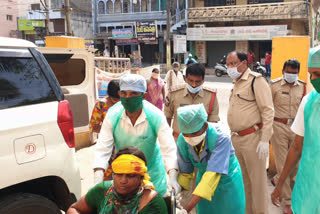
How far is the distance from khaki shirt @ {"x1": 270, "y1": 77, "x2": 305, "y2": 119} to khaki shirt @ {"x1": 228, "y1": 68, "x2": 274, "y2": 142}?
85cm

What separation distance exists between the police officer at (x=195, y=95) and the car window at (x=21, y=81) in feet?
5.43

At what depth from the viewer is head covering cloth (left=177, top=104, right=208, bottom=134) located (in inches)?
82.0

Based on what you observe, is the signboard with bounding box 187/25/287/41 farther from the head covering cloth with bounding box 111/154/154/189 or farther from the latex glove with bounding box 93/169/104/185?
the head covering cloth with bounding box 111/154/154/189

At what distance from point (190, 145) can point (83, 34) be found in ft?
108

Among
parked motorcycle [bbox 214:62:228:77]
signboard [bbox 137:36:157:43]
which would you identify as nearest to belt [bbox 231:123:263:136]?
parked motorcycle [bbox 214:62:228:77]

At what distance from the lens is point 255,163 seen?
11.9 feet

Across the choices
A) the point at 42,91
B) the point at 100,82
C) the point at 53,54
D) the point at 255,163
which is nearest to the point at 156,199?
the point at 42,91

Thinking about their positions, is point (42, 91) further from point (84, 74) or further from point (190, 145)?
point (84, 74)

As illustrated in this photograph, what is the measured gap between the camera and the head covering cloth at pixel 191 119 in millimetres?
2082

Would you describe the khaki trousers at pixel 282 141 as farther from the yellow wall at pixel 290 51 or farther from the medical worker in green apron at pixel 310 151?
the medical worker in green apron at pixel 310 151

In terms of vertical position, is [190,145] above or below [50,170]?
above

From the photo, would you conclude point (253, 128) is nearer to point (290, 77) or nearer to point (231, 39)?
point (290, 77)

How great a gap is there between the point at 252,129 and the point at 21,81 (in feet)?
7.95

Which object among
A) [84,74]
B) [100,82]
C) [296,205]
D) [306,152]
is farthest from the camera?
[100,82]
